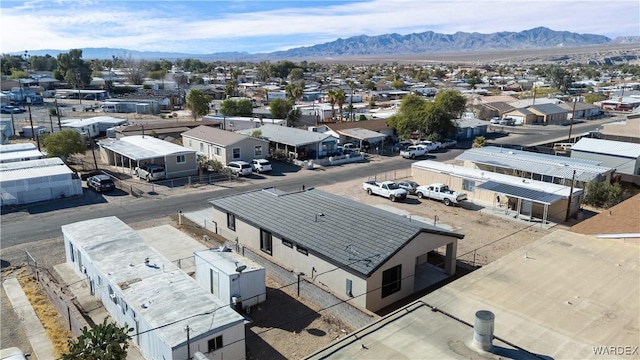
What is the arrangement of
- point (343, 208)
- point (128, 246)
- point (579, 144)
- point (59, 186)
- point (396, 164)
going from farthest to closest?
point (396, 164) < point (579, 144) < point (59, 186) < point (343, 208) < point (128, 246)

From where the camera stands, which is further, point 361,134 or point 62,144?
point 361,134

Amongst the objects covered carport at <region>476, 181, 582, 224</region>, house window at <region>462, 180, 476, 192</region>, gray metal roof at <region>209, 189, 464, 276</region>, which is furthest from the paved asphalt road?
covered carport at <region>476, 181, 582, 224</region>

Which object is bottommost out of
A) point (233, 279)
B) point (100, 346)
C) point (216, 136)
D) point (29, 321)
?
point (29, 321)

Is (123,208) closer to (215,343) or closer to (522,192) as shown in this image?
(215,343)

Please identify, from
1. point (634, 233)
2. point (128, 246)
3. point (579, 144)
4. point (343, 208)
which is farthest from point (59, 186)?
point (579, 144)

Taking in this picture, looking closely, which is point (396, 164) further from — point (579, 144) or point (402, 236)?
point (402, 236)

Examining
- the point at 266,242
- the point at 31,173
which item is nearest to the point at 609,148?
the point at 266,242

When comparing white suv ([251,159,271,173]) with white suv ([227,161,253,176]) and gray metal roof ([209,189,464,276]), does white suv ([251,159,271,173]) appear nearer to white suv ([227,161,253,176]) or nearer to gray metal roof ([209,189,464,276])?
white suv ([227,161,253,176])
